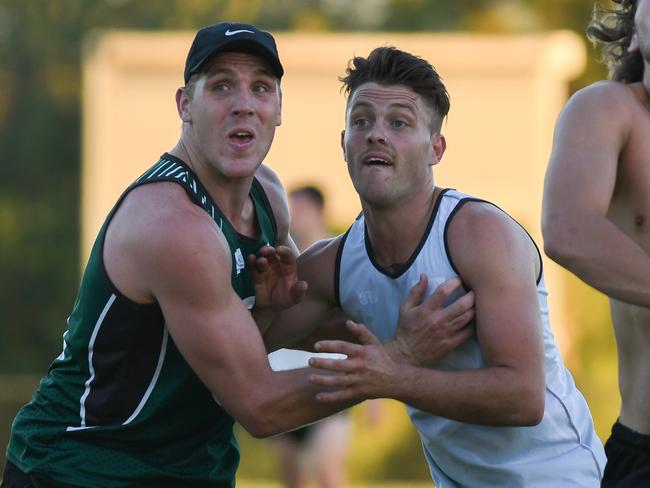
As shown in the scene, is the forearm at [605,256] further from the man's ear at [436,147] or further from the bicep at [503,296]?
the man's ear at [436,147]

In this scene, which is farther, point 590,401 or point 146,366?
point 590,401

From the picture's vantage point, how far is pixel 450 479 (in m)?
4.25

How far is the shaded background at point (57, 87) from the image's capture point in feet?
82.0

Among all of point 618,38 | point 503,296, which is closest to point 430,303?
point 503,296

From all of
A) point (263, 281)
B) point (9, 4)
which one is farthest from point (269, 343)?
point (9, 4)

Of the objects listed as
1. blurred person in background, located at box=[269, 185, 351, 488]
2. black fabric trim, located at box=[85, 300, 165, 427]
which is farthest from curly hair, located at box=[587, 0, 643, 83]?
blurred person in background, located at box=[269, 185, 351, 488]

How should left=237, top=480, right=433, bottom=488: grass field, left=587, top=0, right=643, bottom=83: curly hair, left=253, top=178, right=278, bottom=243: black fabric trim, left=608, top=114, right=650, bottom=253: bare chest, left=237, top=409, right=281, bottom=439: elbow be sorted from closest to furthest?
left=237, top=409, right=281, bottom=439: elbow
left=608, top=114, right=650, bottom=253: bare chest
left=587, top=0, right=643, bottom=83: curly hair
left=253, top=178, right=278, bottom=243: black fabric trim
left=237, top=480, right=433, bottom=488: grass field

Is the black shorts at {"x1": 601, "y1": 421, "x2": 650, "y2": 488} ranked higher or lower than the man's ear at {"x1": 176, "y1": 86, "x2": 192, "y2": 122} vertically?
lower

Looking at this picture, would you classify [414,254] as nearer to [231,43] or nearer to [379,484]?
[231,43]

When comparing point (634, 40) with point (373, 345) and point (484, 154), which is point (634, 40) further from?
point (484, 154)

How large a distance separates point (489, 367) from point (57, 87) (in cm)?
2499

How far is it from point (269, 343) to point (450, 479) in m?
0.82

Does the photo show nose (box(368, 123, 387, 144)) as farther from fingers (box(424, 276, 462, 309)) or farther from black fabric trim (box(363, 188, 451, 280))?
fingers (box(424, 276, 462, 309))

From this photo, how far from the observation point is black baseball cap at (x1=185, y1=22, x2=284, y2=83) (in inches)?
162
